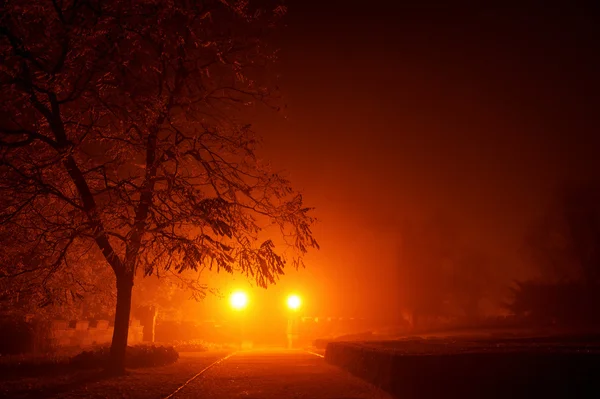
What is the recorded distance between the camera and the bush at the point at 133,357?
45.9ft

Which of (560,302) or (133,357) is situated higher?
(560,302)

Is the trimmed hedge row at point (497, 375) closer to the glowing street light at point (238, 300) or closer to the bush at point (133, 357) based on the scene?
the bush at point (133, 357)

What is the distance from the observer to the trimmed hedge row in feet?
24.7

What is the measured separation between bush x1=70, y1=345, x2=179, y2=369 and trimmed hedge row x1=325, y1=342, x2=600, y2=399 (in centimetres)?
896

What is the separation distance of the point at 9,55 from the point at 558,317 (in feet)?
115

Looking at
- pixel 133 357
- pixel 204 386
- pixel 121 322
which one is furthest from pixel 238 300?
pixel 204 386

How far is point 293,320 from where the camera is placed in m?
41.0

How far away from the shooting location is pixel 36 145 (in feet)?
39.9

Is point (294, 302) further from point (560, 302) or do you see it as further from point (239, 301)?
point (560, 302)

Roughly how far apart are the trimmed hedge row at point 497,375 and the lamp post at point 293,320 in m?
31.1

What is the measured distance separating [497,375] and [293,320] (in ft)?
112

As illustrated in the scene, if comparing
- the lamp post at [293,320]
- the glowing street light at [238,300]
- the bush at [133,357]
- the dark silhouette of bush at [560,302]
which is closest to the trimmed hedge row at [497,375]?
the bush at [133,357]

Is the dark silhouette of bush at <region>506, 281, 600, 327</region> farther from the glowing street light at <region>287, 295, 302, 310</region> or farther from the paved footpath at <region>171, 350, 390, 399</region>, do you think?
the paved footpath at <region>171, 350, 390, 399</region>

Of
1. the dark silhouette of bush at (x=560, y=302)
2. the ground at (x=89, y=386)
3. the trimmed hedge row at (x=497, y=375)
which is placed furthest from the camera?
the dark silhouette of bush at (x=560, y=302)
